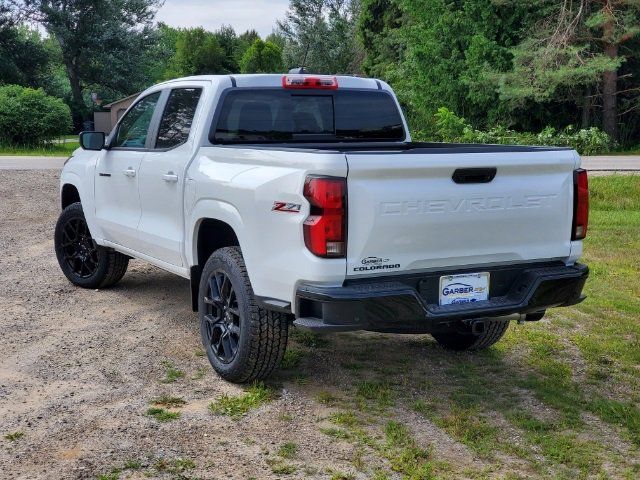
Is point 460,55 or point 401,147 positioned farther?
point 460,55

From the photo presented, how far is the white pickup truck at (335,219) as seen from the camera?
171 inches

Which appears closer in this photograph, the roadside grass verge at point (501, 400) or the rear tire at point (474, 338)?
the roadside grass verge at point (501, 400)

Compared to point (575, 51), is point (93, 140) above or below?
below

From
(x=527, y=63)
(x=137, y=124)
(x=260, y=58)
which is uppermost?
(x=260, y=58)

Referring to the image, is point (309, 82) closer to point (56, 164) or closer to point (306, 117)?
point (306, 117)

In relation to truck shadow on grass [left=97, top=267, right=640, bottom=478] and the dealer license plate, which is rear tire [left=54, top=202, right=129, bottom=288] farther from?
the dealer license plate

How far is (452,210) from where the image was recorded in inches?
180

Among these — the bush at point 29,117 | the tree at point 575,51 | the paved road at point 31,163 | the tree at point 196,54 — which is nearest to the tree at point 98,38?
the tree at point 196,54

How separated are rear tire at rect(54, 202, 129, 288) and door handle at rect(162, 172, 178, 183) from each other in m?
1.94

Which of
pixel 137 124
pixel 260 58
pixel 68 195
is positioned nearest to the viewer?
pixel 137 124

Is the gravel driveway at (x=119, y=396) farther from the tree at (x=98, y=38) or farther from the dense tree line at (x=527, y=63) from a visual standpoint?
the tree at (x=98, y=38)

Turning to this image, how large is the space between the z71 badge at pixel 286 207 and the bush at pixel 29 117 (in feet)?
82.2

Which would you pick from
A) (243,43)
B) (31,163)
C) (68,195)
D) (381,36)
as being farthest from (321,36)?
(68,195)

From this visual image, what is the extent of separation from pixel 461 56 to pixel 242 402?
29.3m
